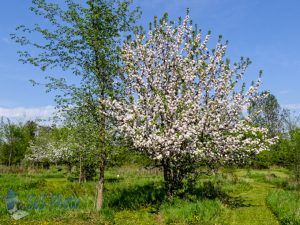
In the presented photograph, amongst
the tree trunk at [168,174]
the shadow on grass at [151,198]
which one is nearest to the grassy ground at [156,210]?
the shadow on grass at [151,198]

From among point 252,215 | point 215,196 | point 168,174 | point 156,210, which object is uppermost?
point 168,174

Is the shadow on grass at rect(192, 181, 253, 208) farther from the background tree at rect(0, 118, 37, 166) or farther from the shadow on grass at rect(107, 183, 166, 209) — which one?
the background tree at rect(0, 118, 37, 166)

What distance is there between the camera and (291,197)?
56.7 feet

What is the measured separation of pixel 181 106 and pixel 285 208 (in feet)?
19.4

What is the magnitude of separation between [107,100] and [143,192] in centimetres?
629

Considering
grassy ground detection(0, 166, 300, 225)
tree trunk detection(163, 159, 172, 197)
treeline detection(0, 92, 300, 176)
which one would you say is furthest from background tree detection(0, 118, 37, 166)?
tree trunk detection(163, 159, 172, 197)

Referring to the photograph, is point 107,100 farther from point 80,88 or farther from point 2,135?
point 2,135

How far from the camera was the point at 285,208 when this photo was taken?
14.6 meters

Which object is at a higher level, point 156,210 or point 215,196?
point 215,196

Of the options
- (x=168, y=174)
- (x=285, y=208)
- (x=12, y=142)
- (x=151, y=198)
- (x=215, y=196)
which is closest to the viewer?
(x=285, y=208)

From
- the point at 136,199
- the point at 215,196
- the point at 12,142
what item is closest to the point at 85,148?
the point at 136,199

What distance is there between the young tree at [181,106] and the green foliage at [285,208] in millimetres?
2529

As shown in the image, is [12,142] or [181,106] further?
[12,142]

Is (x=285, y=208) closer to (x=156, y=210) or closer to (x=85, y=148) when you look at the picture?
(x=156, y=210)
